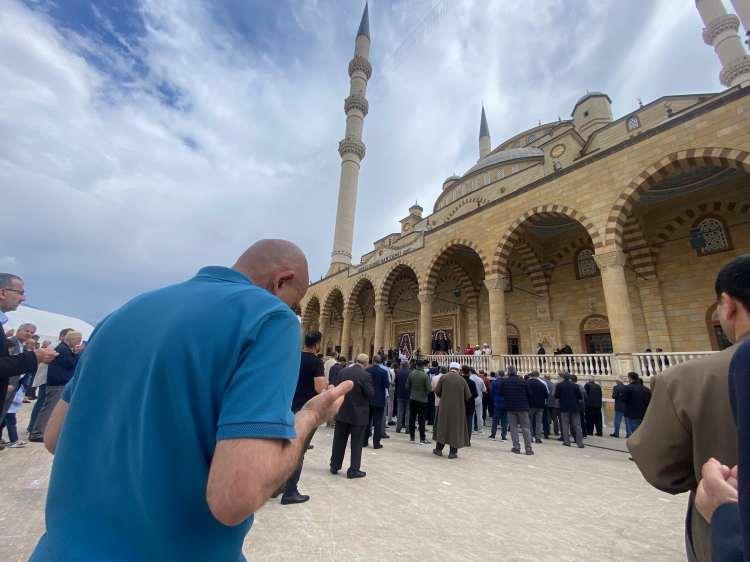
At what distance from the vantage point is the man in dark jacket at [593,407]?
7188 mm

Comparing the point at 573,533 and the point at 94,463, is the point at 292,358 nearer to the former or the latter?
the point at 94,463

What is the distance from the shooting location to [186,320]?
0.77 meters

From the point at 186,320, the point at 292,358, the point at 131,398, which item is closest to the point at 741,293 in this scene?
the point at 292,358

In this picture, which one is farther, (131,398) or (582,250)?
(582,250)

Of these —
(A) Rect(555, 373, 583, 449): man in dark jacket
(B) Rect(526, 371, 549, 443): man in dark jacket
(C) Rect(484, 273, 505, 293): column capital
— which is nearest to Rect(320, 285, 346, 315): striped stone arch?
(C) Rect(484, 273, 505, 293): column capital

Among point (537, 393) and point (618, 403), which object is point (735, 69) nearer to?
point (618, 403)

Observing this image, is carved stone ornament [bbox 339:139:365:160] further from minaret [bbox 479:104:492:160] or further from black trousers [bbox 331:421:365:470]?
black trousers [bbox 331:421:365:470]

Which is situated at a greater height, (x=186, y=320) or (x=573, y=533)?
(x=186, y=320)

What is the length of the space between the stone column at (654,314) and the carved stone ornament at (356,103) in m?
20.3

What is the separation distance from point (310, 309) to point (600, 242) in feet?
59.5

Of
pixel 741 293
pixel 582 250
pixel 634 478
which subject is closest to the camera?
pixel 741 293

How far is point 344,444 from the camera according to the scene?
4.01 m

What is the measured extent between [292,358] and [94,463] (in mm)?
442

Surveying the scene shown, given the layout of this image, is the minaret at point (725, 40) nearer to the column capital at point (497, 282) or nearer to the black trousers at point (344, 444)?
the column capital at point (497, 282)
